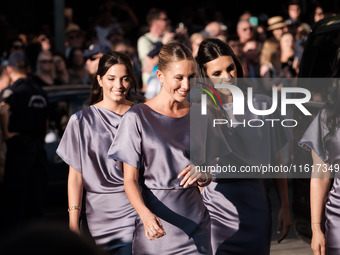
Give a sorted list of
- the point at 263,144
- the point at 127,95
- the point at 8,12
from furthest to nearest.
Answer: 1. the point at 8,12
2. the point at 127,95
3. the point at 263,144

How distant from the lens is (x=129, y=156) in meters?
3.83

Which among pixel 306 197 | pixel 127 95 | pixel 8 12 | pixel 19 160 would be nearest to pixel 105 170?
pixel 127 95

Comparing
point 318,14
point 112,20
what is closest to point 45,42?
point 112,20

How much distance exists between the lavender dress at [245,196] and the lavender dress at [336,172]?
0.43 metres

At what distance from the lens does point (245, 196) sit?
14.6ft

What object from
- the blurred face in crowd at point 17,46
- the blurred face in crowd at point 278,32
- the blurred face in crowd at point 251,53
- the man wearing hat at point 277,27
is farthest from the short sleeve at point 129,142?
the blurred face in crowd at point 278,32

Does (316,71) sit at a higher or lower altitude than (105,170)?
higher

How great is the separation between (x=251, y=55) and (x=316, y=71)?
16.7 ft

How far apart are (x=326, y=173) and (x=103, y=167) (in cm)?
145

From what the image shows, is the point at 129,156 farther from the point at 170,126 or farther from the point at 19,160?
the point at 19,160

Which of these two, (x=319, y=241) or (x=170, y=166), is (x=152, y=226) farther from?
(x=319, y=241)

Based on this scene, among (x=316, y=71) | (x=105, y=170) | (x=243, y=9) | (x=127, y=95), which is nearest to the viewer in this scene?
(x=105, y=170)

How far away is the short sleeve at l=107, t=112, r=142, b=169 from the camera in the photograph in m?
3.83

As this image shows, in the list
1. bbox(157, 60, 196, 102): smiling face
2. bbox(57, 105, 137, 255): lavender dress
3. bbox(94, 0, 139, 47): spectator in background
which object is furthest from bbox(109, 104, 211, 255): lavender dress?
bbox(94, 0, 139, 47): spectator in background
